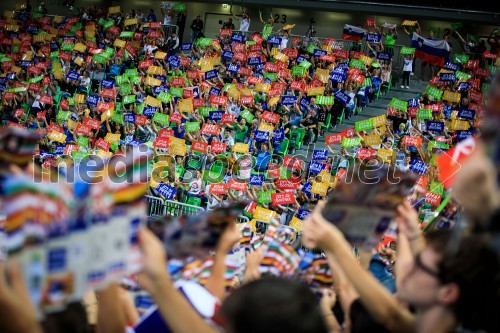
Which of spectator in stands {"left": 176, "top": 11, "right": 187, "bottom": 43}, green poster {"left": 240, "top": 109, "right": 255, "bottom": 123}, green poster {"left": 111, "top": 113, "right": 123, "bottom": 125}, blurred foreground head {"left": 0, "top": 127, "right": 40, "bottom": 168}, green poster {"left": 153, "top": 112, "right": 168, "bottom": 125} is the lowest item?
green poster {"left": 111, "top": 113, "right": 123, "bottom": 125}

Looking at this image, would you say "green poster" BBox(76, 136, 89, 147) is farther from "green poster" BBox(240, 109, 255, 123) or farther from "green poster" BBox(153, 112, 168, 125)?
"green poster" BBox(240, 109, 255, 123)

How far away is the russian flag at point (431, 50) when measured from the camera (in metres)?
17.7

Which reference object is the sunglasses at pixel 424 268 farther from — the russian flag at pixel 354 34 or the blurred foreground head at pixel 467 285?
the russian flag at pixel 354 34

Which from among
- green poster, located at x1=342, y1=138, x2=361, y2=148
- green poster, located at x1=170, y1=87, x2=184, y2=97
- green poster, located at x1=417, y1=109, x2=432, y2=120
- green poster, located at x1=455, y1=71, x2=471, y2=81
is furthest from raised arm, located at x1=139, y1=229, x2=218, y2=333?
green poster, located at x1=170, y1=87, x2=184, y2=97

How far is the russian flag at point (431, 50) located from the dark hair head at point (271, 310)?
54.3 ft

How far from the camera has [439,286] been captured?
2.15 m

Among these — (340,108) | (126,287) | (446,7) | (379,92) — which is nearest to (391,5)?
(446,7)

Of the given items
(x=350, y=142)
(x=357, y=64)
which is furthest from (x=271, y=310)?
(x=357, y=64)

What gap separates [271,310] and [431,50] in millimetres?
17064

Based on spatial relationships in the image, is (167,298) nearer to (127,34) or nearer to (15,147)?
(15,147)

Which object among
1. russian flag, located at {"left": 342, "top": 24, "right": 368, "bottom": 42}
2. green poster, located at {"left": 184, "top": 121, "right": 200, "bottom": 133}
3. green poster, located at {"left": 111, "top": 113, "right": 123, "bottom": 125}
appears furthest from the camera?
russian flag, located at {"left": 342, "top": 24, "right": 368, "bottom": 42}

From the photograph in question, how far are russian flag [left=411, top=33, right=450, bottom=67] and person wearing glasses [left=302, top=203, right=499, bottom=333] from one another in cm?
1605

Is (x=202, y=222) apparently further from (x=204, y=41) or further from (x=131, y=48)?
(x=131, y=48)

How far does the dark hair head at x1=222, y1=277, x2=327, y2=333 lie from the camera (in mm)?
1877
